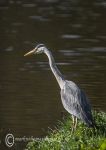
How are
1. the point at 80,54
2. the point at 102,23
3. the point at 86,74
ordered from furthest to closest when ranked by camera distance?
the point at 102,23
the point at 80,54
the point at 86,74

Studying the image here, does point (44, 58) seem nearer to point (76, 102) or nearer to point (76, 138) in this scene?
point (76, 102)

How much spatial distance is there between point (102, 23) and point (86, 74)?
6.73 meters

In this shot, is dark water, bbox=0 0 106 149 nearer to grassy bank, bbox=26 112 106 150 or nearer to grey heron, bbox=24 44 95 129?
grey heron, bbox=24 44 95 129

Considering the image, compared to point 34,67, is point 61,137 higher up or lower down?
A: higher up

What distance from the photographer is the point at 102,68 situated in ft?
59.8

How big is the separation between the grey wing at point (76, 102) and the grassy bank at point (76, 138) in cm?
19

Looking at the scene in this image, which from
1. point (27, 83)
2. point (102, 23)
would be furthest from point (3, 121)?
point (102, 23)

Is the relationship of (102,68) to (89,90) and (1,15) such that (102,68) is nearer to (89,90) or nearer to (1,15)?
(89,90)

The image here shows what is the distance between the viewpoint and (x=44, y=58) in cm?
1922

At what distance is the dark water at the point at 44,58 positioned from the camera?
14531 mm

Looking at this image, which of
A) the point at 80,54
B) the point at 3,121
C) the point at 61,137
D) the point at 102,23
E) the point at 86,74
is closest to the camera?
the point at 61,137

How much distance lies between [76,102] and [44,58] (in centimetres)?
878

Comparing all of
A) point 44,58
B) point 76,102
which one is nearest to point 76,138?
point 76,102

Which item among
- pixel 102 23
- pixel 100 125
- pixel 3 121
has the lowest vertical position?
pixel 102 23
